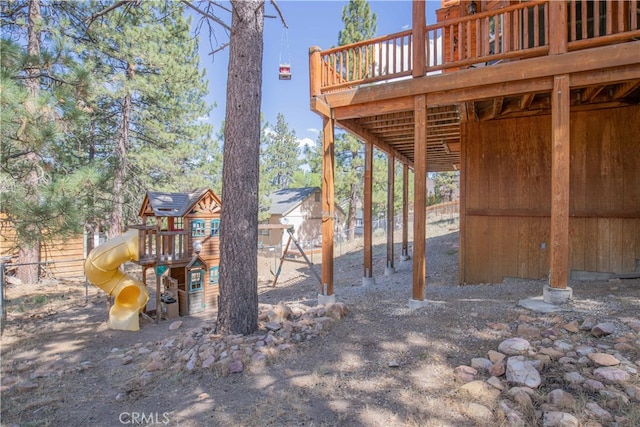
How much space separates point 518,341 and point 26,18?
12209 millimetres

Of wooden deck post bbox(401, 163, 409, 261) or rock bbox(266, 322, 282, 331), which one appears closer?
rock bbox(266, 322, 282, 331)

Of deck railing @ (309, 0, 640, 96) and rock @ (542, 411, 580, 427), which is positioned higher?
deck railing @ (309, 0, 640, 96)

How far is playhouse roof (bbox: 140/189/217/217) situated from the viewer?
731 cm

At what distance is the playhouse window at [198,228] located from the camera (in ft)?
25.8

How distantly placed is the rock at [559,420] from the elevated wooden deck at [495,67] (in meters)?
3.51

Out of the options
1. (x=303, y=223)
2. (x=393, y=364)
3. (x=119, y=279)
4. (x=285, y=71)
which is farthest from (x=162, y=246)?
(x=303, y=223)

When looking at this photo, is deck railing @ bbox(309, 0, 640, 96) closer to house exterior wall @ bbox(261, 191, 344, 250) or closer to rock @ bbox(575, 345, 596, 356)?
rock @ bbox(575, 345, 596, 356)

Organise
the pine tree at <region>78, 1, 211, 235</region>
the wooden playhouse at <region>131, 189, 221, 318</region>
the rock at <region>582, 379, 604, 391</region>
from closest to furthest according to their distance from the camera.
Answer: the rock at <region>582, 379, 604, 391</region>, the wooden playhouse at <region>131, 189, 221, 318</region>, the pine tree at <region>78, 1, 211, 235</region>

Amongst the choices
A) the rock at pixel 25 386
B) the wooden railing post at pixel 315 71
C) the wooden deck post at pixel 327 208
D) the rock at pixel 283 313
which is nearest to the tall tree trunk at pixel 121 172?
the rock at pixel 25 386

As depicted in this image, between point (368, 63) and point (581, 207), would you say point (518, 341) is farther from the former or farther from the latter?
point (368, 63)

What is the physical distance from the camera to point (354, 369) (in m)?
3.00
